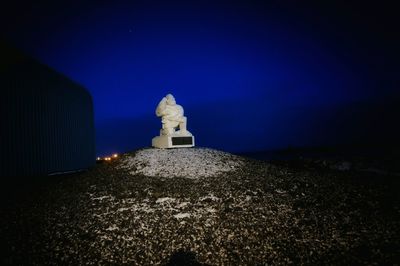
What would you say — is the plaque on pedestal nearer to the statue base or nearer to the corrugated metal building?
the statue base

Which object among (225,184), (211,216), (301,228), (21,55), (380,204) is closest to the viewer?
(301,228)

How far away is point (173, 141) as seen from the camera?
1897 centimetres

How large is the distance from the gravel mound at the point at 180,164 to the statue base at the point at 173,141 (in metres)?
2.37

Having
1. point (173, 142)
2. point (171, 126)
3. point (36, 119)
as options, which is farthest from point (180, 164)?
point (36, 119)

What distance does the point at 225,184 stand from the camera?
9766 millimetres

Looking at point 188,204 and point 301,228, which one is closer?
point 301,228

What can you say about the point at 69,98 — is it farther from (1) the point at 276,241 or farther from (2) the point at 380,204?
(2) the point at 380,204

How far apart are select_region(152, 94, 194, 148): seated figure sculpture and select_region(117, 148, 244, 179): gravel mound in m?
2.60

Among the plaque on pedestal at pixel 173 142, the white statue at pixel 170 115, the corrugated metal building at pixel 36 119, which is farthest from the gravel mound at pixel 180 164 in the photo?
the white statue at pixel 170 115

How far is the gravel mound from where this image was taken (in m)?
12.0

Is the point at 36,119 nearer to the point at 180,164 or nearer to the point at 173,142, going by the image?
the point at 180,164

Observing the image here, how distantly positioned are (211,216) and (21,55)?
10.9 meters

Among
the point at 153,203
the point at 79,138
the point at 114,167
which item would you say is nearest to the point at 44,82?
the point at 79,138

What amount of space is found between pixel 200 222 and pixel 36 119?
9.96m
